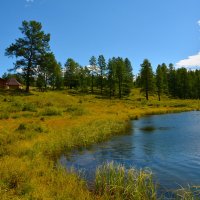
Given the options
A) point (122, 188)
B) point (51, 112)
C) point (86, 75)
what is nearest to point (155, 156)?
point (122, 188)

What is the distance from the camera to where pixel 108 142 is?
1004 inches

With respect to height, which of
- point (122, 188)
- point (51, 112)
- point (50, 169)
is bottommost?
point (122, 188)

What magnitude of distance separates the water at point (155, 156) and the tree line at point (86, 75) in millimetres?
39834

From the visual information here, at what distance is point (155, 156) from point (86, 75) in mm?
104492

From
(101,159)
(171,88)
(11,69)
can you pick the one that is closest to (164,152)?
(101,159)

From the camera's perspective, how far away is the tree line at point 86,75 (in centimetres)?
6228

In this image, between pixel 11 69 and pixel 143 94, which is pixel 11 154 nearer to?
pixel 11 69

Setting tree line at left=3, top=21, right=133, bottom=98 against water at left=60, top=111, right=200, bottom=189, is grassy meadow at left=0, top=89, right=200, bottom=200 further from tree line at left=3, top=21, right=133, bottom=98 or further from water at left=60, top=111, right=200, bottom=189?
tree line at left=3, top=21, right=133, bottom=98

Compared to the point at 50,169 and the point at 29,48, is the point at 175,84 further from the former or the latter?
the point at 50,169

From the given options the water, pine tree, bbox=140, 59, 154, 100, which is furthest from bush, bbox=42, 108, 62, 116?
pine tree, bbox=140, 59, 154, 100

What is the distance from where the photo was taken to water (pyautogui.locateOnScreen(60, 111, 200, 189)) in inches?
600

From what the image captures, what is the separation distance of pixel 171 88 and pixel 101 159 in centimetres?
10977

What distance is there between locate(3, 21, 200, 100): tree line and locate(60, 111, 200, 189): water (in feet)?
131

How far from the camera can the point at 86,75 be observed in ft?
403
